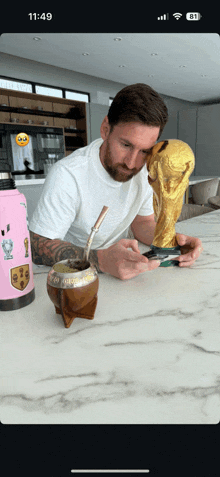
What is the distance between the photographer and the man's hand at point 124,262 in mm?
620

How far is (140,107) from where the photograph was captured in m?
0.78

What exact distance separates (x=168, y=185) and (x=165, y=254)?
0.17m

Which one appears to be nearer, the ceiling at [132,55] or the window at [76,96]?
the ceiling at [132,55]

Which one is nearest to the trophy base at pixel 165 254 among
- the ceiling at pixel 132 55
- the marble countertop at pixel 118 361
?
the marble countertop at pixel 118 361

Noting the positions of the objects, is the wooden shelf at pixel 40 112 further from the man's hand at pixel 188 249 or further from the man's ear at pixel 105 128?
the man's hand at pixel 188 249

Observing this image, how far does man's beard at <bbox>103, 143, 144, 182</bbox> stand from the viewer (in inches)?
36.7

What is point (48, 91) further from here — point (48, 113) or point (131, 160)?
point (131, 160)

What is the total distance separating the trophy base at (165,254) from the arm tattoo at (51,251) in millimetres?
173

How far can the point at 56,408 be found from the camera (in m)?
0.33

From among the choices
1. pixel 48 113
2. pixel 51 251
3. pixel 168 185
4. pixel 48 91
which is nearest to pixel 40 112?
pixel 48 113

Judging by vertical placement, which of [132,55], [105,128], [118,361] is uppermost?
[132,55]
